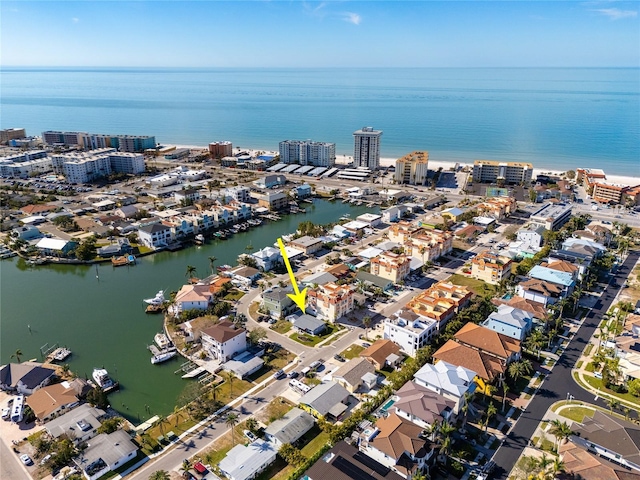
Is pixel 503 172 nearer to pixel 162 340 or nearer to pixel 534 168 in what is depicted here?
pixel 534 168

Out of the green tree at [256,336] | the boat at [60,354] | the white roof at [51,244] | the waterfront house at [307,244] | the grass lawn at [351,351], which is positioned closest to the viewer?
the grass lawn at [351,351]

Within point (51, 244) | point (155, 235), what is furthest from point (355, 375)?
point (51, 244)

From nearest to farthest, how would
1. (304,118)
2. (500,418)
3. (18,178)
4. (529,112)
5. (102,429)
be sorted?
(102,429)
(500,418)
(18,178)
(304,118)
(529,112)

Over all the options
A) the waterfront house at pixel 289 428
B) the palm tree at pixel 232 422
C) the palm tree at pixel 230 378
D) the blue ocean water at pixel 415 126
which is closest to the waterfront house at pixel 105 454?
the palm tree at pixel 232 422

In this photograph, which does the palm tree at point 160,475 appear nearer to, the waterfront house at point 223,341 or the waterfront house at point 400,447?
the waterfront house at point 223,341

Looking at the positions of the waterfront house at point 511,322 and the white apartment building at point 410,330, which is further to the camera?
the waterfront house at point 511,322

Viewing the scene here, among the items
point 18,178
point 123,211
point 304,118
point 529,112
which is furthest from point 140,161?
point 529,112

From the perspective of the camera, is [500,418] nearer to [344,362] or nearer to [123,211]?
[344,362]
